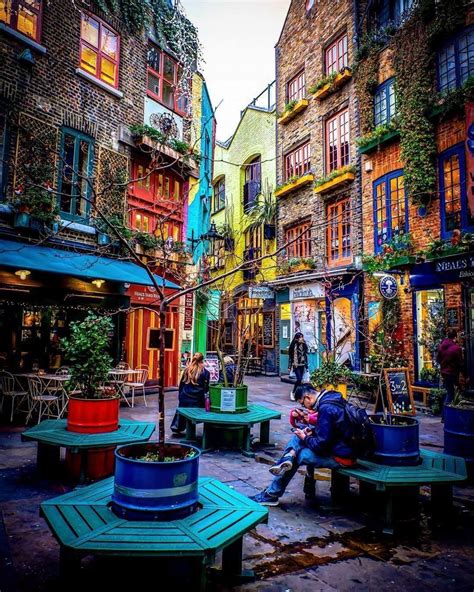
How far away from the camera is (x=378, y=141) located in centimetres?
1323

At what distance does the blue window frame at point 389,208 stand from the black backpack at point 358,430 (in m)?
9.23

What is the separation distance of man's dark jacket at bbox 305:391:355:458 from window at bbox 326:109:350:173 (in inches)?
514

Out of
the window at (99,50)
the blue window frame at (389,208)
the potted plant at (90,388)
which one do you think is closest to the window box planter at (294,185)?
the blue window frame at (389,208)

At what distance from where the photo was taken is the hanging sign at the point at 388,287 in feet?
37.6

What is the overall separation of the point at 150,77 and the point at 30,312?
8.19m

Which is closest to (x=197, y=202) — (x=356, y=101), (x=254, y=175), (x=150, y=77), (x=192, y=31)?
(x=150, y=77)

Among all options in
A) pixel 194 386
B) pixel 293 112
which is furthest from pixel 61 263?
pixel 293 112

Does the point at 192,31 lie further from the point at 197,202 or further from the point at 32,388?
the point at 32,388

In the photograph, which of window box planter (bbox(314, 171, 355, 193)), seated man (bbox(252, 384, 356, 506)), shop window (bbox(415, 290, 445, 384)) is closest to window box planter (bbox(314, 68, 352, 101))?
window box planter (bbox(314, 171, 355, 193))

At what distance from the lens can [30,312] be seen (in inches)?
392

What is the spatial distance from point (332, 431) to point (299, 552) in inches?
45.3

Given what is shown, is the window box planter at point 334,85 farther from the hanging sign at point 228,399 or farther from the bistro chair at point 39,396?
the bistro chair at point 39,396

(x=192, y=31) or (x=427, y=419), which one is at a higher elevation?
(x=192, y=31)

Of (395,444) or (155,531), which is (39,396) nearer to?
(155,531)
